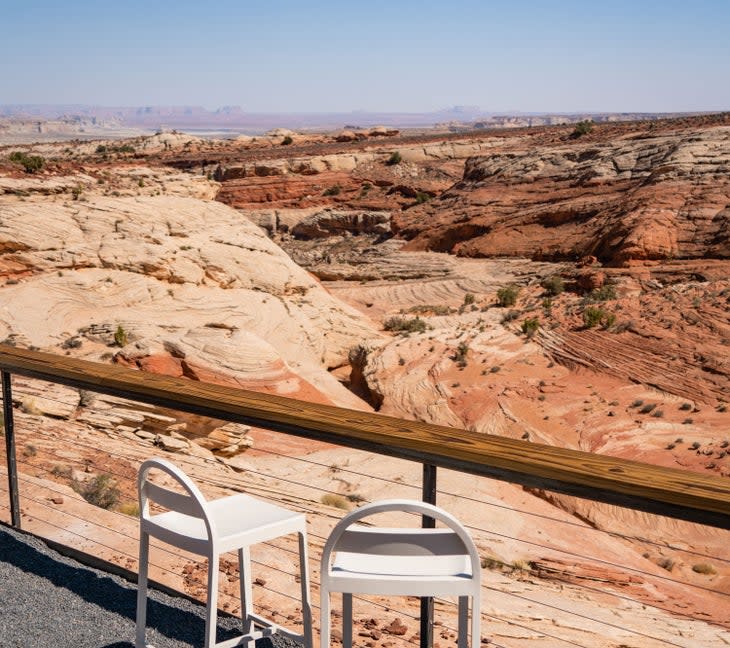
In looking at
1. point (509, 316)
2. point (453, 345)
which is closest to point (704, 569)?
point (453, 345)

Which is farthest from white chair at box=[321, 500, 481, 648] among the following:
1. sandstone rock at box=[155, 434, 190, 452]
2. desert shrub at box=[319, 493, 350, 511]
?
sandstone rock at box=[155, 434, 190, 452]

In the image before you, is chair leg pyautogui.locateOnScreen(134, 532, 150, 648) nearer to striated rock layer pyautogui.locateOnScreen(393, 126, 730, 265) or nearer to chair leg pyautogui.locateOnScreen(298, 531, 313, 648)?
chair leg pyautogui.locateOnScreen(298, 531, 313, 648)

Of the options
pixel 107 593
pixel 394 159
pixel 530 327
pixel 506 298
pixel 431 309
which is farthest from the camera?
pixel 394 159

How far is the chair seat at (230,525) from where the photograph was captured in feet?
9.59

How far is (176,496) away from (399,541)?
3.12 feet

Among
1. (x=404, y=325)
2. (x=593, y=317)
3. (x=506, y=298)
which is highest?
(x=593, y=317)

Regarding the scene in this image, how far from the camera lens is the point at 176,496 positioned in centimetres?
296

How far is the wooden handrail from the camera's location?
8.38ft

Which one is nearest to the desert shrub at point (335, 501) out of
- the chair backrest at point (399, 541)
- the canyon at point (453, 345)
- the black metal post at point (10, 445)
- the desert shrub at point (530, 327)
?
the canyon at point (453, 345)

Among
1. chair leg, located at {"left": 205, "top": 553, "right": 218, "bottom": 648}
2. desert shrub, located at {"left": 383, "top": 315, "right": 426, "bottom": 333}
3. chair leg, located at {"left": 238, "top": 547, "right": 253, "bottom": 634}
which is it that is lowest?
desert shrub, located at {"left": 383, "top": 315, "right": 426, "bottom": 333}

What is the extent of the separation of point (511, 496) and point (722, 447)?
494cm

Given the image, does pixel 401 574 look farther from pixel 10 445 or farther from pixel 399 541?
pixel 10 445

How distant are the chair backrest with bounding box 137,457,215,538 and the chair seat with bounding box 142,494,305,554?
5 cm

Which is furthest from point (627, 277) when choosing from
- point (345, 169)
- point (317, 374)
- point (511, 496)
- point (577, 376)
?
point (345, 169)
